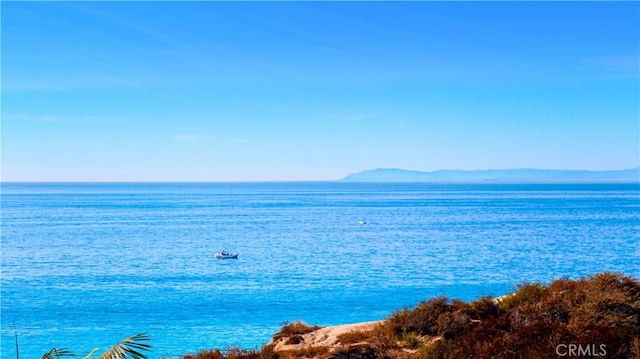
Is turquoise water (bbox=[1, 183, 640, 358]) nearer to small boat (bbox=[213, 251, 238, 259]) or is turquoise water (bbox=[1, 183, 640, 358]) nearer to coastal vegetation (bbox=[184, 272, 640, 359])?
small boat (bbox=[213, 251, 238, 259])

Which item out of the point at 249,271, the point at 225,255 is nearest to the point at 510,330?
the point at 249,271

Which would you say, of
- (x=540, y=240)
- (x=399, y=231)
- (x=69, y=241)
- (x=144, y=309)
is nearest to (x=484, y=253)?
(x=540, y=240)

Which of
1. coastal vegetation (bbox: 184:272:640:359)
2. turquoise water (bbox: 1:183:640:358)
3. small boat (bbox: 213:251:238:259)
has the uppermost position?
coastal vegetation (bbox: 184:272:640:359)

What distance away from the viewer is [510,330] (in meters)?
14.4

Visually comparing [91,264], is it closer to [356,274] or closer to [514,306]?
[356,274]

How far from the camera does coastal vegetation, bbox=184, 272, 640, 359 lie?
13242 millimetres

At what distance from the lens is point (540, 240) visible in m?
89.0

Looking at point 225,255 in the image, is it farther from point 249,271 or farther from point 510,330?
point 510,330

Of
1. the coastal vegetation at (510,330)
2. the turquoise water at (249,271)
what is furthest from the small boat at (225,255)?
the coastal vegetation at (510,330)

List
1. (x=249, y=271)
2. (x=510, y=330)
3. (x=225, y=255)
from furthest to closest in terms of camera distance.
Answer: (x=225, y=255) < (x=249, y=271) < (x=510, y=330)

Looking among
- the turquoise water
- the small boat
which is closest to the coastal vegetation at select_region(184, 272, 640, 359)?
the turquoise water

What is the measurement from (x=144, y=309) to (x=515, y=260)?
42.2 m

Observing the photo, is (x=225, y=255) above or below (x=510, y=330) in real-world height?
below

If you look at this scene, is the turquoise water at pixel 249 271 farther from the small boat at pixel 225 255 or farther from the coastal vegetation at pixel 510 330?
the coastal vegetation at pixel 510 330
